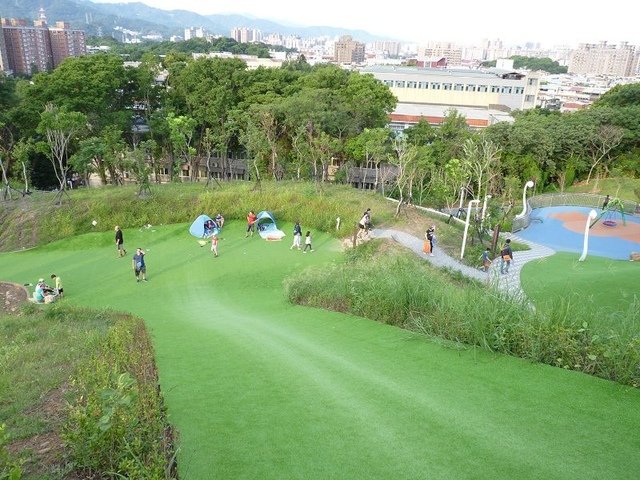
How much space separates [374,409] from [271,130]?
27360 mm

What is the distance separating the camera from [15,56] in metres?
117

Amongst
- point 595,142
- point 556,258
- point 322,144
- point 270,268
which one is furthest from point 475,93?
point 270,268

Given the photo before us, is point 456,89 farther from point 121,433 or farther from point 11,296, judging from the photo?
point 121,433

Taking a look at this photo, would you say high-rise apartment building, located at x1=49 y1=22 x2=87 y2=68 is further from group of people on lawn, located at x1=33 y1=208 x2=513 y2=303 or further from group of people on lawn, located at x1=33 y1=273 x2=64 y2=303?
group of people on lawn, located at x1=33 y1=273 x2=64 y2=303

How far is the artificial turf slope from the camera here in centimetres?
527

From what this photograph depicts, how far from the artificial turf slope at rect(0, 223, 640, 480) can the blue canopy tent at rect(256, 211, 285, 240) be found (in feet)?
34.1

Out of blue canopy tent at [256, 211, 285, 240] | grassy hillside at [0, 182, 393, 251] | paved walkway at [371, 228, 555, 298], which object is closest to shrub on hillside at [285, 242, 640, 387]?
paved walkway at [371, 228, 555, 298]

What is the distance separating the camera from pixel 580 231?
89.4 ft

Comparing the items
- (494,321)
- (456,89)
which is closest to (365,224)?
(494,321)

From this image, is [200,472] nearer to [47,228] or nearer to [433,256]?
[433,256]

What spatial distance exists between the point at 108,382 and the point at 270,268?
455 inches

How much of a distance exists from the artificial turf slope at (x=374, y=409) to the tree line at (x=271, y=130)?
18.6 meters

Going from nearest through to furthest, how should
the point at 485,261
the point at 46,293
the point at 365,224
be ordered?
the point at 46,293, the point at 485,261, the point at 365,224

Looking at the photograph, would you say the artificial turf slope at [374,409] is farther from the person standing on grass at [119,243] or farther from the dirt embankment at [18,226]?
the dirt embankment at [18,226]
